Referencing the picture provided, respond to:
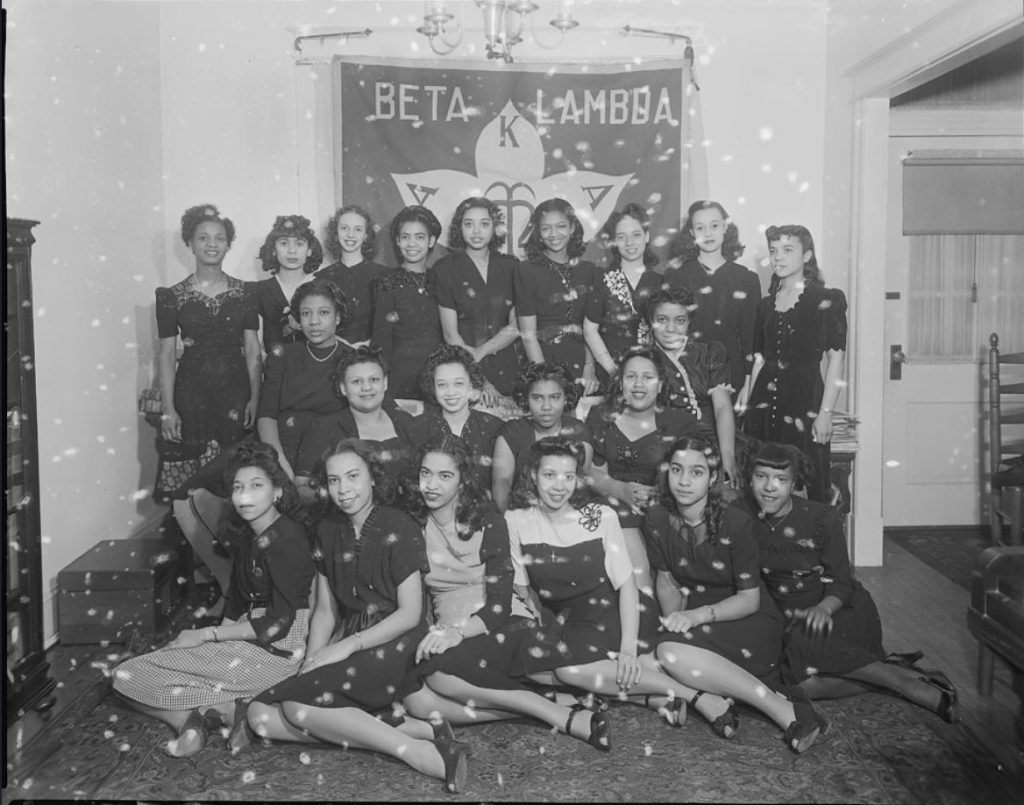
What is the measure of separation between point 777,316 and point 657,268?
35 cm

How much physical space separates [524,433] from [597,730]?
0.73 m

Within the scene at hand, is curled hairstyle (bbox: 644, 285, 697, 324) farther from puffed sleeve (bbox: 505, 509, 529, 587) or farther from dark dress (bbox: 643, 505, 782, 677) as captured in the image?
puffed sleeve (bbox: 505, 509, 529, 587)

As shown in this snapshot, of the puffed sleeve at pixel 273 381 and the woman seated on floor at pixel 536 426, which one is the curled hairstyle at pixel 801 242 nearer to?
the woman seated on floor at pixel 536 426

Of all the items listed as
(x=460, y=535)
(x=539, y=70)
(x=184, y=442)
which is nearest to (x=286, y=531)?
(x=460, y=535)

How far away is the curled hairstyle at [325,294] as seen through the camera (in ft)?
8.22

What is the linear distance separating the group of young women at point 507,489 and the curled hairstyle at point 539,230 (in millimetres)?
10

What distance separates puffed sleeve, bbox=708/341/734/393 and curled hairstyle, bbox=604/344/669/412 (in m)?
0.16

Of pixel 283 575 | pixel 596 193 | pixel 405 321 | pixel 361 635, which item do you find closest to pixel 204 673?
pixel 283 575

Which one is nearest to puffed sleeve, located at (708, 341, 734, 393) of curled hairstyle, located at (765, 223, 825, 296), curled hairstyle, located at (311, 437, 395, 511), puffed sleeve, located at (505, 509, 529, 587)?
curled hairstyle, located at (765, 223, 825, 296)

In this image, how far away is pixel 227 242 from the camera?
255cm

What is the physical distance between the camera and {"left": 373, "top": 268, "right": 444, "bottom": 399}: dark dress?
8.30 ft

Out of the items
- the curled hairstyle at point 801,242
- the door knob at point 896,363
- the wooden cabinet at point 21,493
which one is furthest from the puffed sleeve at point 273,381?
the door knob at point 896,363

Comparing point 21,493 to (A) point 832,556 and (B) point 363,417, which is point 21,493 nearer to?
(B) point 363,417

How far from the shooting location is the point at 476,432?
7.80 feet
